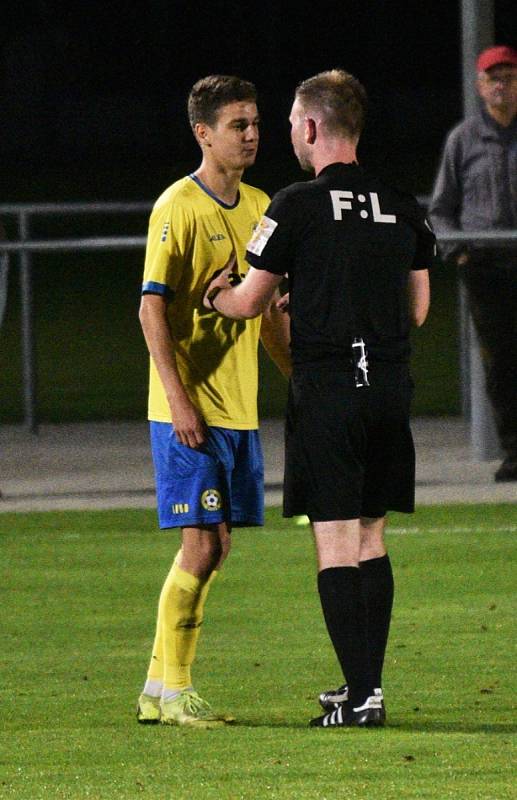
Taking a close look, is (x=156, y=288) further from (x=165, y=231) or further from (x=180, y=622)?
(x=180, y=622)

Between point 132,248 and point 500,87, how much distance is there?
7.75ft

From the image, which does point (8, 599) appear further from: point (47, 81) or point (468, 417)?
point (47, 81)

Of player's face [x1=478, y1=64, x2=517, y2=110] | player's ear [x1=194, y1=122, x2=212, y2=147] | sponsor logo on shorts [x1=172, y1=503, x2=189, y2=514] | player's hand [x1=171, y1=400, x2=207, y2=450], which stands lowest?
sponsor logo on shorts [x1=172, y1=503, x2=189, y2=514]

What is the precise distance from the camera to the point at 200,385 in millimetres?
6723

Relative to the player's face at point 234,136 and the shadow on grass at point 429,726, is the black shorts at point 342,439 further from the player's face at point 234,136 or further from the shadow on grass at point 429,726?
the player's face at point 234,136

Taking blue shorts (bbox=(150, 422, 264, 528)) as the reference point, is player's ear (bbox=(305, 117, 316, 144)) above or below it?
above

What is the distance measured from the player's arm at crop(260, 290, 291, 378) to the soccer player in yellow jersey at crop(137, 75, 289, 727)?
0.14ft

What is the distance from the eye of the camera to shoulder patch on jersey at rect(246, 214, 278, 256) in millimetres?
6191

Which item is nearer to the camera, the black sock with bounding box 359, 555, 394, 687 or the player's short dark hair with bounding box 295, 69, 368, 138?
the player's short dark hair with bounding box 295, 69, 368, 138

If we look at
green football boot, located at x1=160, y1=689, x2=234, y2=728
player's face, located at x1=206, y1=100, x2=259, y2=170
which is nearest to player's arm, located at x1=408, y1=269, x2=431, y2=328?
player's face, located at x1=206, y1=100, x2=259, y2=170

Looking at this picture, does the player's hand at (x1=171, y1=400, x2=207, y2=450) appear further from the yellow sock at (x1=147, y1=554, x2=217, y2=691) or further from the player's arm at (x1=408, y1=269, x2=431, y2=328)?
the player's arm at (x1=408, y1=269, x2=431, y2=328)

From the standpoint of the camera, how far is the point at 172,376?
21.4 ft

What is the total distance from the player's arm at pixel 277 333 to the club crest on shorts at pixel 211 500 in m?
0.45

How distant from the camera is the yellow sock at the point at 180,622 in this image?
665 cm
